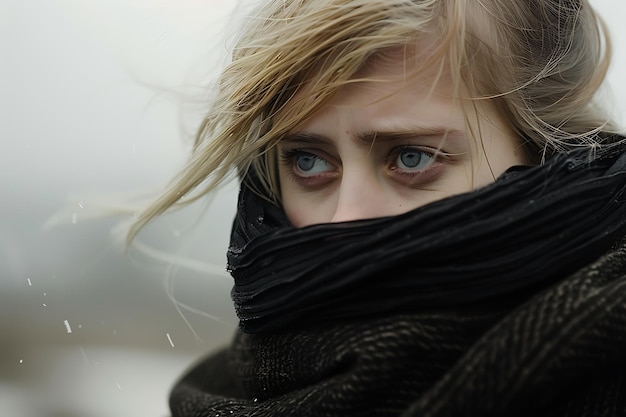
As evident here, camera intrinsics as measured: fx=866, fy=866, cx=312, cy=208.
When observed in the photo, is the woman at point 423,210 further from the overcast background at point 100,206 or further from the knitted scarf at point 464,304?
the overcast background at point 100,206

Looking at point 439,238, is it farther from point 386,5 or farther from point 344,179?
point 386,5

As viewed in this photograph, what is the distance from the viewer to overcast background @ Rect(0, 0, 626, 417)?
63.2 inches

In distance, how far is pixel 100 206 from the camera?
1635 mm

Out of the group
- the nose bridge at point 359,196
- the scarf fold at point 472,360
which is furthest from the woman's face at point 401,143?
the scarf fold at point 472,360

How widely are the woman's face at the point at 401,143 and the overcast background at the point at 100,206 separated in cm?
34

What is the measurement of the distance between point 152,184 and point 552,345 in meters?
0.97

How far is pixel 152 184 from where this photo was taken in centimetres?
168

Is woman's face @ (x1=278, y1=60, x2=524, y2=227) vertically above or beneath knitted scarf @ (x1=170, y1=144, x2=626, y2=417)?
above

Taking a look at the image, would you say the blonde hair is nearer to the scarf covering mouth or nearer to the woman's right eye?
the woman's right eye

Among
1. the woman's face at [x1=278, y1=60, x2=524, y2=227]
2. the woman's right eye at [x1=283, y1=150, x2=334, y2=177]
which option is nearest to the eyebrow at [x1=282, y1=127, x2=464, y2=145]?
the woman's face at [x1=278, y1=60, x2=524, y2=227]

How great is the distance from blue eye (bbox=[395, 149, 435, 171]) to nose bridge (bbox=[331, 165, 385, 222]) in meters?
0.04

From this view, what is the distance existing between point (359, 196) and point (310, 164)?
5.8 inches

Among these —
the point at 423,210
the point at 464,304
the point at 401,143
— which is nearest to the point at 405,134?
the point at 401,143

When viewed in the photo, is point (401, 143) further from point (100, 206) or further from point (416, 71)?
point (100, 206)
